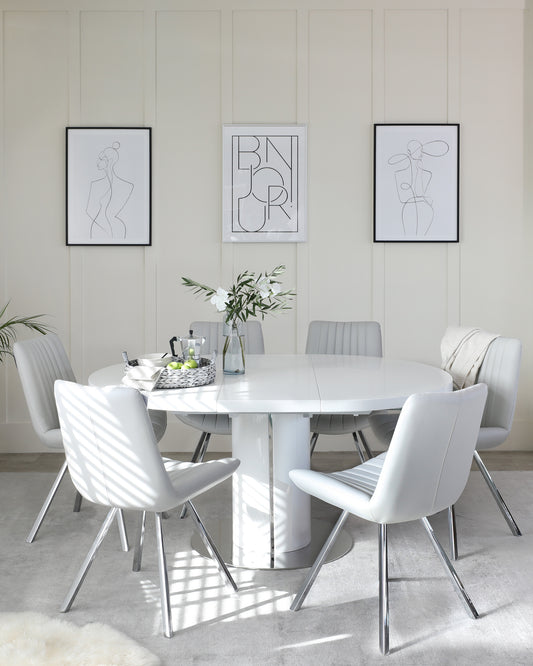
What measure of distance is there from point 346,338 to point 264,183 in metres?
1.32

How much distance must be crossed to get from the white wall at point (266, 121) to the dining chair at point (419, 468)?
256 cm

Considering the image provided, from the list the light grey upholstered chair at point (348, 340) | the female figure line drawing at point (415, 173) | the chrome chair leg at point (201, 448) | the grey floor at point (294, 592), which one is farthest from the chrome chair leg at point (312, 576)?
the female figure line drawing at point (415, 173)

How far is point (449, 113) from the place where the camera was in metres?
4.52

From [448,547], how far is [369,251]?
2252 millimetres

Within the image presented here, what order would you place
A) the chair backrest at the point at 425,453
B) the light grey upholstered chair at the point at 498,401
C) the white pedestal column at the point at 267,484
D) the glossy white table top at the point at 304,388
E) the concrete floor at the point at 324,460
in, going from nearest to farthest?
1. the chair backrest at the point at 425,453
2. the glossy white table top at the point at 304,388
3. the white pedestal column at the point at 267,484
4. the light grey upholstered chair at the point at 498,401
5. the concrete floor at the point at 324,460

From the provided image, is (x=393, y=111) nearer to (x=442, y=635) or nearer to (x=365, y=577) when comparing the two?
(x=365, y=577)

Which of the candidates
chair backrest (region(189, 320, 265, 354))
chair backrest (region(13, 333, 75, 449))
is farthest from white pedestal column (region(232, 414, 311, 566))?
chair backrest (region(189, 320, 265, 354))

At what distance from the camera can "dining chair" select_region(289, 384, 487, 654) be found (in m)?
1.89

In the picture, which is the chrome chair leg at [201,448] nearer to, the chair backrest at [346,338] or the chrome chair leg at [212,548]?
the chair backrest at [346,338]

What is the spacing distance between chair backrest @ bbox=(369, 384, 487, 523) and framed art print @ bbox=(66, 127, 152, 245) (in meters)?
3.02

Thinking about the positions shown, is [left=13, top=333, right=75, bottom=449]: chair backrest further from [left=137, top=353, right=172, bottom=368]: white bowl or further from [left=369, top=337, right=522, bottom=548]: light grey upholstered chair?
[left=369, top=337, right=522, bottom=548]: light grey upholstered chair

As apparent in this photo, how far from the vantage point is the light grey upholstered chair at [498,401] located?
2.88 meters

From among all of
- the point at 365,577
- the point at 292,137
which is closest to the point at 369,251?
the point at 292,137

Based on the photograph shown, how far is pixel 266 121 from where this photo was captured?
4516mm
